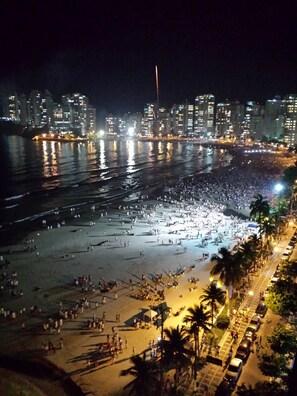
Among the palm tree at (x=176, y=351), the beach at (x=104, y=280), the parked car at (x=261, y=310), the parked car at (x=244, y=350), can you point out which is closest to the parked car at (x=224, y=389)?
the palm tree at (x=176, y=351)

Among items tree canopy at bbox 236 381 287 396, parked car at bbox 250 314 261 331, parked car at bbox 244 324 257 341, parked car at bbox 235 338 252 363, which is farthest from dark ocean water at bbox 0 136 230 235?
tree canopy at bbox 236 381 287 396

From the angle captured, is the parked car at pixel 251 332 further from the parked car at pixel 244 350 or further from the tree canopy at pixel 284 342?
the tree canopy at pixel 284 342

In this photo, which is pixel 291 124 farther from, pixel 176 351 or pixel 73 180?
pixel 176 351

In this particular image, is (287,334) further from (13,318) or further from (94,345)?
(13,318)

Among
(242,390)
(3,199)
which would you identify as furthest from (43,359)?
(3,199)

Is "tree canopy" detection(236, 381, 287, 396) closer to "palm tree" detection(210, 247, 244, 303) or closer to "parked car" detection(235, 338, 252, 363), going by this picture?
"parked car" detection(235, 338, 252, 363)

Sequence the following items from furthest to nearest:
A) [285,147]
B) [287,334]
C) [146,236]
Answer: [285,147], [146,236], [287,334]
